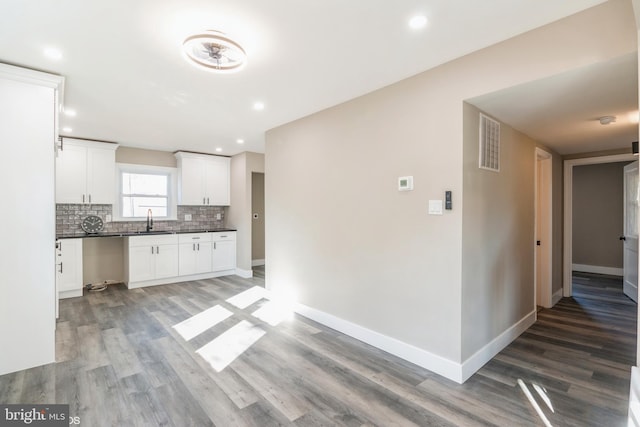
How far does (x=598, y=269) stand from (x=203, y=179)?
28.5ft

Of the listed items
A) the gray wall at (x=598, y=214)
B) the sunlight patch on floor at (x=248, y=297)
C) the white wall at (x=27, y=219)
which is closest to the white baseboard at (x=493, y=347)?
the sunlight patch on floor at (x=248, y=297)

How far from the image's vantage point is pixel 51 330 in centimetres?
267

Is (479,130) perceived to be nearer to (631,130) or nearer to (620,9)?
(620,9)

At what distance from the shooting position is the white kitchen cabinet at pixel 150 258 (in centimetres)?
516

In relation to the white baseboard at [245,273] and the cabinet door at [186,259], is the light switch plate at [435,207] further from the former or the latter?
the cabinet door at [186,259]

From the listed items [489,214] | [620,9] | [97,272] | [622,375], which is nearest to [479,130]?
[489,214]

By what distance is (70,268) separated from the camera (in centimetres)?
464

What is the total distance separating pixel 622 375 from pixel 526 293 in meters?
1.11

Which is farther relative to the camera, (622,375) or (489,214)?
(489,214)

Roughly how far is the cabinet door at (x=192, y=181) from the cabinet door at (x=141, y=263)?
45.2 inches

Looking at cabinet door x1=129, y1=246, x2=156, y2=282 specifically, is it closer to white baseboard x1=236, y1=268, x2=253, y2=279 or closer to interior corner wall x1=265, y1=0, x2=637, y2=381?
white baseboard x1=236, y1=268, x2=253, y2=279

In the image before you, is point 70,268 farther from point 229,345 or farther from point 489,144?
point 489,144

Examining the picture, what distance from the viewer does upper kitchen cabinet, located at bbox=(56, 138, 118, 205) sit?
15.7 ft

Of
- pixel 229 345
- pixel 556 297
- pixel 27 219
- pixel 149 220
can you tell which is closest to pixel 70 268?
pixel 149 220
